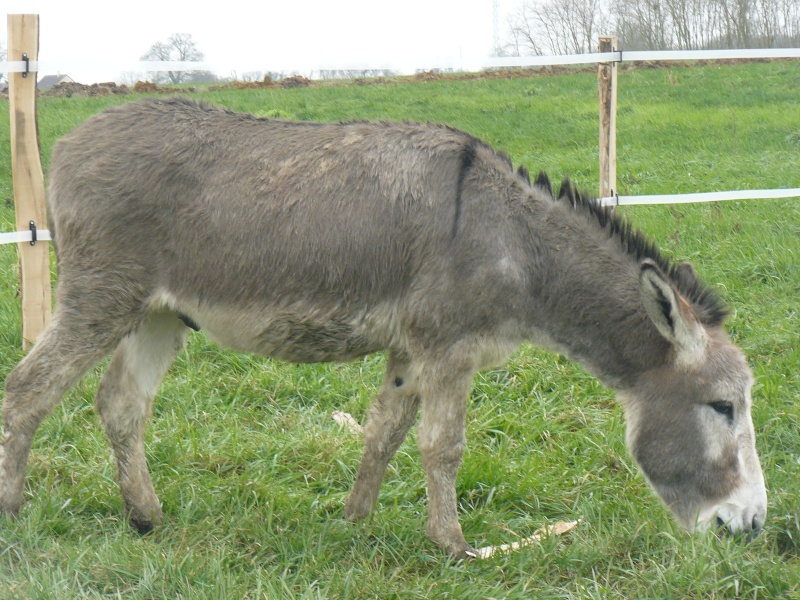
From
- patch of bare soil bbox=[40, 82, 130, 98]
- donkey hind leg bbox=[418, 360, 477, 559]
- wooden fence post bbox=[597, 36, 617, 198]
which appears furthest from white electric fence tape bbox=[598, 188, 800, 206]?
patch of bare soil bbox=[40, 82, 130, 98]

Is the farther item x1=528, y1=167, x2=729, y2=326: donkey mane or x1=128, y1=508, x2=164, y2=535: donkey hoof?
x1=128, y1=508, x2=164, y2=535: donkey hoof

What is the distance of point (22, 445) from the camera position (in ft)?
12.3

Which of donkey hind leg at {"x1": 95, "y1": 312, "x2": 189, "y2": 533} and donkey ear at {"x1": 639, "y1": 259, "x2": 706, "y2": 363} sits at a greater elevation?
donkey ear at {"x1": 639, "y1": 259, "x2": 706, "y2": 363}

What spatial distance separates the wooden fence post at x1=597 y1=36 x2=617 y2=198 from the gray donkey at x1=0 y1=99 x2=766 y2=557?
284cm

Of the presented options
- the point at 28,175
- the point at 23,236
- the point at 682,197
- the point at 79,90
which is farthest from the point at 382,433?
the point at 79,90

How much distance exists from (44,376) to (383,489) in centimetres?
173

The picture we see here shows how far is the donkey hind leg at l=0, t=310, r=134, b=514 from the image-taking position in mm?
3701

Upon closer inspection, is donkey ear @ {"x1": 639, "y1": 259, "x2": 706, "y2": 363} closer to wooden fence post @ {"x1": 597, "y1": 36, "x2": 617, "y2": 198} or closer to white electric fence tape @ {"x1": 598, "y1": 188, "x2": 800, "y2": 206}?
white electric fence tape @ {"x1": 598, "y1": 188, "x2": 800, "y2": 206}

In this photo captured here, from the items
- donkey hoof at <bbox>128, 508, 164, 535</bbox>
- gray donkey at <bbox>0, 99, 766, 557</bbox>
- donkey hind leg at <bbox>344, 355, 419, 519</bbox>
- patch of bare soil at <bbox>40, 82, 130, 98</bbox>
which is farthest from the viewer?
patch of bare soil at <bbox>40, 82, 130, 98</bbox>

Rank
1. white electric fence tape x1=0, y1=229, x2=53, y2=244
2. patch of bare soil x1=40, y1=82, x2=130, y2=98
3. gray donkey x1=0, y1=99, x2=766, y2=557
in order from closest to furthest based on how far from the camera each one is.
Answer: gray donkey x1=0, y1=99, x2=766, y2=557
white electric fence tape x1=0, y1=229, x2=53, y2=244
patch of bare soil x1=40, y1=82, x2=130, y2=98

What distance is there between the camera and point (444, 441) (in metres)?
3.70

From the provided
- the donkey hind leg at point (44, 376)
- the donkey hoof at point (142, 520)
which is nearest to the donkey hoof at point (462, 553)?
the donkey hoof at point (142, 520)

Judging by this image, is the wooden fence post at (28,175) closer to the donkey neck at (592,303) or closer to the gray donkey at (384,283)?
the gray donkey at (384,283)

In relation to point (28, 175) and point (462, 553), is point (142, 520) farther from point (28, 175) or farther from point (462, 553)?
point (28, 175)
